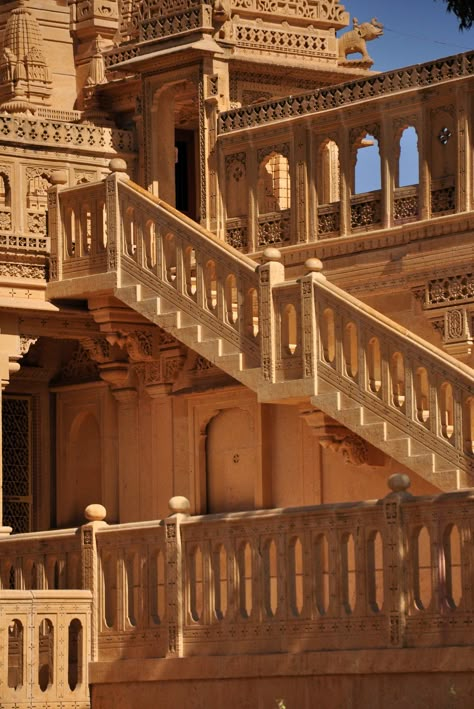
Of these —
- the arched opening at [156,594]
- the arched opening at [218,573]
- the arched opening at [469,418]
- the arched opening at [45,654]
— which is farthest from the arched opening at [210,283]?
the arched opening at [45,654]

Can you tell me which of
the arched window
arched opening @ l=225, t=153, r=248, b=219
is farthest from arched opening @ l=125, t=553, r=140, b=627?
arched opening @ l=225, t=153, r=248, b=219

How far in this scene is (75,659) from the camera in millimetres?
20281

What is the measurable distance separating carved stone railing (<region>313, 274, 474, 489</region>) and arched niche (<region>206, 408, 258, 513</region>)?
3368 millimetres

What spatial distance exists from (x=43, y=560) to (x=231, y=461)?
3.54 metres

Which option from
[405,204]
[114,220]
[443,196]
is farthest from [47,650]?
[443,196]

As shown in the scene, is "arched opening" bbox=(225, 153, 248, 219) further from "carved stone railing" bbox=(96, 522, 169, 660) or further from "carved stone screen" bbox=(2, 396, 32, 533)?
"carved stone railing" bbox=(96, 522, 169, 660)

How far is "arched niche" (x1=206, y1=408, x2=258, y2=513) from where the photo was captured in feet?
77.5

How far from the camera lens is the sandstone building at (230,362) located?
18234 millimetres

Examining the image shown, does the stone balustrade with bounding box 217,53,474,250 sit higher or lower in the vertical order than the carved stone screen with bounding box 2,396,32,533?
higher

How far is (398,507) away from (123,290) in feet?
17.9

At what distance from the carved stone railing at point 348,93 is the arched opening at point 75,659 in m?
5.72

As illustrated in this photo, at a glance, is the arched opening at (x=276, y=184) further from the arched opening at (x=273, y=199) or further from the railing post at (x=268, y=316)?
the railing post at (x=268, y=316)

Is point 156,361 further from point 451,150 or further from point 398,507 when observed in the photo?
point 398,507

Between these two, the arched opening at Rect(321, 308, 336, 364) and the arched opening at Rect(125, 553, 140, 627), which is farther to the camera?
the arched opening at Rect(321, 308, 336, 364)
